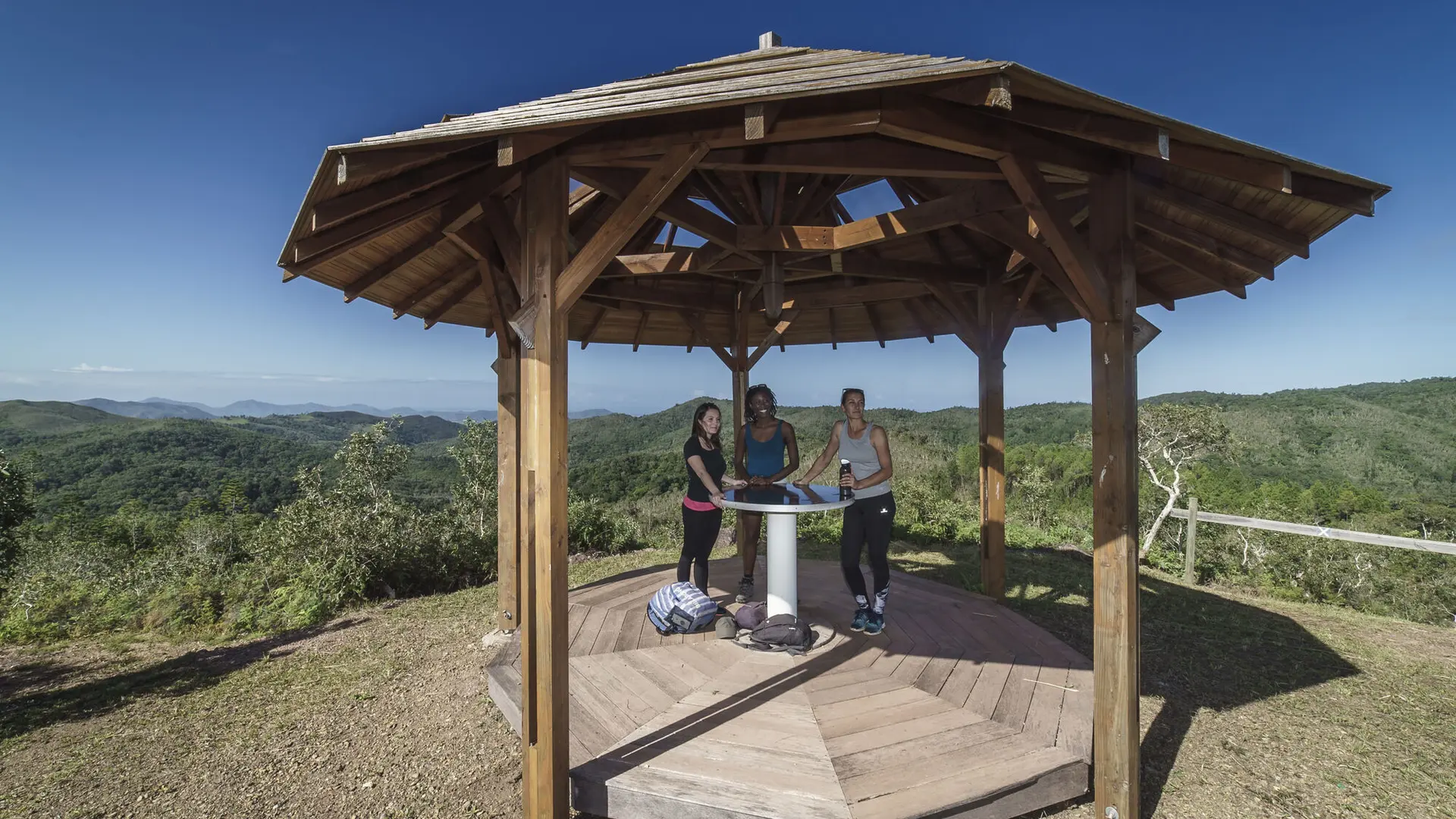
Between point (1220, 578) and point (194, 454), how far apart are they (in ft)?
137

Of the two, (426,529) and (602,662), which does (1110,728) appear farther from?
(426,529)

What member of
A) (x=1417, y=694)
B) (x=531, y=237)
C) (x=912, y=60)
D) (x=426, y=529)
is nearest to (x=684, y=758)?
(x=531, y=237)

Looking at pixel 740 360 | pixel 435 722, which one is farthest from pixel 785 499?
pixel 740 360

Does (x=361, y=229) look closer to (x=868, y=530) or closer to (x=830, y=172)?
(x=830, y=172)

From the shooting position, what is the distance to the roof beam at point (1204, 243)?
10.3 ft

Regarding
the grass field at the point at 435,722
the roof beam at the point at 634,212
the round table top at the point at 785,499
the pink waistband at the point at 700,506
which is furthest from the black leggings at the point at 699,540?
the roof beam at the point at 634,212

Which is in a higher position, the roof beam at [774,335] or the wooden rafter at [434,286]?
the wooden rafter at [434,286]

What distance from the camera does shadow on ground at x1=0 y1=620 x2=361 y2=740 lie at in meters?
3.61

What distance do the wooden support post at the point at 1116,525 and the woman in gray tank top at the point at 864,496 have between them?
1398 mm

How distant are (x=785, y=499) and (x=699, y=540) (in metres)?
0.93

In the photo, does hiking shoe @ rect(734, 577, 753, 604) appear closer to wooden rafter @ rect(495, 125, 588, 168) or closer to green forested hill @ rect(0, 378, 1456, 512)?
wooden rafter @ rect(495, 125, 588, 168)

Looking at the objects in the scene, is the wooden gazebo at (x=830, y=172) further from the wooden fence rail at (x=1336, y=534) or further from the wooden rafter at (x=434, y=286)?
the wooden fence rail at (x=1336, y=534)

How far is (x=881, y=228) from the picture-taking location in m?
3.51

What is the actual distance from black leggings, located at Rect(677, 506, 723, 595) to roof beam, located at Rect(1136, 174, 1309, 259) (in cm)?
314
